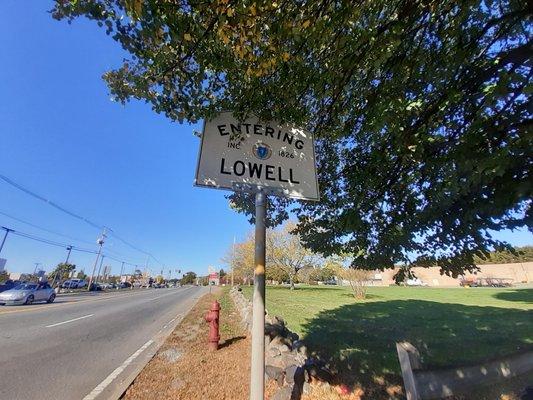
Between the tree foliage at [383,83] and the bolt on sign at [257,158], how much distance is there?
0.29 metres

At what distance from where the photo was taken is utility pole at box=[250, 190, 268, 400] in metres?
2.56

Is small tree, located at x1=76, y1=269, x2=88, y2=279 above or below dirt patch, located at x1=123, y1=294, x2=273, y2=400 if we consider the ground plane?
above

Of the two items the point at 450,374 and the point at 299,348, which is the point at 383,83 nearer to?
the point at 450,374

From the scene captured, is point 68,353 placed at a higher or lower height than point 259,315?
lower

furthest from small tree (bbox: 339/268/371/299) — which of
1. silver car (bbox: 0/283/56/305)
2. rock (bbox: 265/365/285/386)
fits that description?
silver car (bbox: 0/283/56/305)

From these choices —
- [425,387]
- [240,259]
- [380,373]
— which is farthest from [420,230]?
[240,259]

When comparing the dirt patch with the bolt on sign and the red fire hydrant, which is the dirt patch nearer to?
the red fire hydrant

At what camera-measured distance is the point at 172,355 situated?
7473 mm

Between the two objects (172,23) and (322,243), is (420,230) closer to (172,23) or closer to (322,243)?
(322,243)

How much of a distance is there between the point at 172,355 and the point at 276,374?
3.62m

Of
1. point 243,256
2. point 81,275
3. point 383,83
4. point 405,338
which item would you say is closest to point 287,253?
point 243,256

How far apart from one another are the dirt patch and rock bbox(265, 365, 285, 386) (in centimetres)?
16

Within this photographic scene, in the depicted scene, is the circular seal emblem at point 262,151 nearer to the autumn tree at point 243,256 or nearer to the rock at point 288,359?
the rock at point 288,359

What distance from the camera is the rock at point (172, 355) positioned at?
7.10 m
